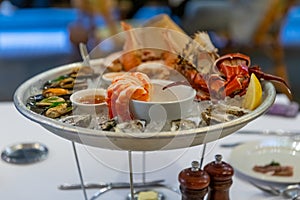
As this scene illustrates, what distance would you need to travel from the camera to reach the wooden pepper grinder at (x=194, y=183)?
68cm

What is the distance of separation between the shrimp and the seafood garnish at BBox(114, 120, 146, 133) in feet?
0.05

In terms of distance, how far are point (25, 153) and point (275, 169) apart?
1.48 feet

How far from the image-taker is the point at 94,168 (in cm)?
93

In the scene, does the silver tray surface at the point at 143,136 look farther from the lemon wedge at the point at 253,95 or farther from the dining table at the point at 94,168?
the dining table at the point at 94,168

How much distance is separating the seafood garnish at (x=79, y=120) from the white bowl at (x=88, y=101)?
21mm

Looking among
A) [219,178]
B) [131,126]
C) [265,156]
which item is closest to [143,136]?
[131,126]

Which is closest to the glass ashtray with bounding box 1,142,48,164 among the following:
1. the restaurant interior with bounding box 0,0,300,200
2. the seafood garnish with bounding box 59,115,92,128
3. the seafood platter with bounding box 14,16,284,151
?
the restaurant interior with bounding box 0,0,300,200

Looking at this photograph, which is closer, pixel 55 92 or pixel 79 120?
pixel 79 120

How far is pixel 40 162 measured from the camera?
3.09ft

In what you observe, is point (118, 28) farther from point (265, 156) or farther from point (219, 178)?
point (219, 178)

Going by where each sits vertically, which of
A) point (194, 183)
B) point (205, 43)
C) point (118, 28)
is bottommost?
point (118, 28)

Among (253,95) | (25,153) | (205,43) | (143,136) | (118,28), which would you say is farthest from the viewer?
(118,28)

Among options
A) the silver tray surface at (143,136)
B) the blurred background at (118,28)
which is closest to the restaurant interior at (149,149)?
the silver tray surface at (143,136)

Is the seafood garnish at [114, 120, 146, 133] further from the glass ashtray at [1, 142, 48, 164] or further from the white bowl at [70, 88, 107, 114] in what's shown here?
the glass ashtray at [1, 142, 48, 164]
